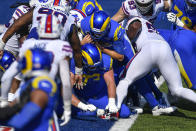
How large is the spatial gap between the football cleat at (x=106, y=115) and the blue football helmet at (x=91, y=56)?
487 millimetres

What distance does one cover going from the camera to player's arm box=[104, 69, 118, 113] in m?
5.26

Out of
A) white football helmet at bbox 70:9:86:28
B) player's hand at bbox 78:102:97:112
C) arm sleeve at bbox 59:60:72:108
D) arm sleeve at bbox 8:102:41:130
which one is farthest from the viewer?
white football helmet at bbox 70:9:86:28

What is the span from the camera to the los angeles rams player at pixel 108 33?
18.1 feet

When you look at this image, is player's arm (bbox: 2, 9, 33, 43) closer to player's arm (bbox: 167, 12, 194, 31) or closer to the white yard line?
the white yard line

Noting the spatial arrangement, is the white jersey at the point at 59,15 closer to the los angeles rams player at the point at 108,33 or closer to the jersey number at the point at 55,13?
the jersey number at the point at 55,13

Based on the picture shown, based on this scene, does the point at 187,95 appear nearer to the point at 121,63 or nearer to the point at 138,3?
the point at 121,63

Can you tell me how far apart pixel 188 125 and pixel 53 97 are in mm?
2197

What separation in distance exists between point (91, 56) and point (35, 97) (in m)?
2.03

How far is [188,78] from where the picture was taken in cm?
606

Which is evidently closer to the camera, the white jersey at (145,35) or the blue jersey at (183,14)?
the white jersey at (145,35)

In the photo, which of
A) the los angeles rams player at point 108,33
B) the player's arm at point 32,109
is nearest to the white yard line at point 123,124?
the los angeles rams player at point 108,33

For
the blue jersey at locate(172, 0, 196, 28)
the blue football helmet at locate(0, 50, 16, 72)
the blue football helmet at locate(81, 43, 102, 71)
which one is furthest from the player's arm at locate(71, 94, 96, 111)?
the blue jersey at locate(172, 0, 196, 28)

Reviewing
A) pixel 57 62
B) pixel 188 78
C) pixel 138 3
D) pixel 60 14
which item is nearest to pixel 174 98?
pixel 188 78

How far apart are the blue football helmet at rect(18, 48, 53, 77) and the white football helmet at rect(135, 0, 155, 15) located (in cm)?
275
